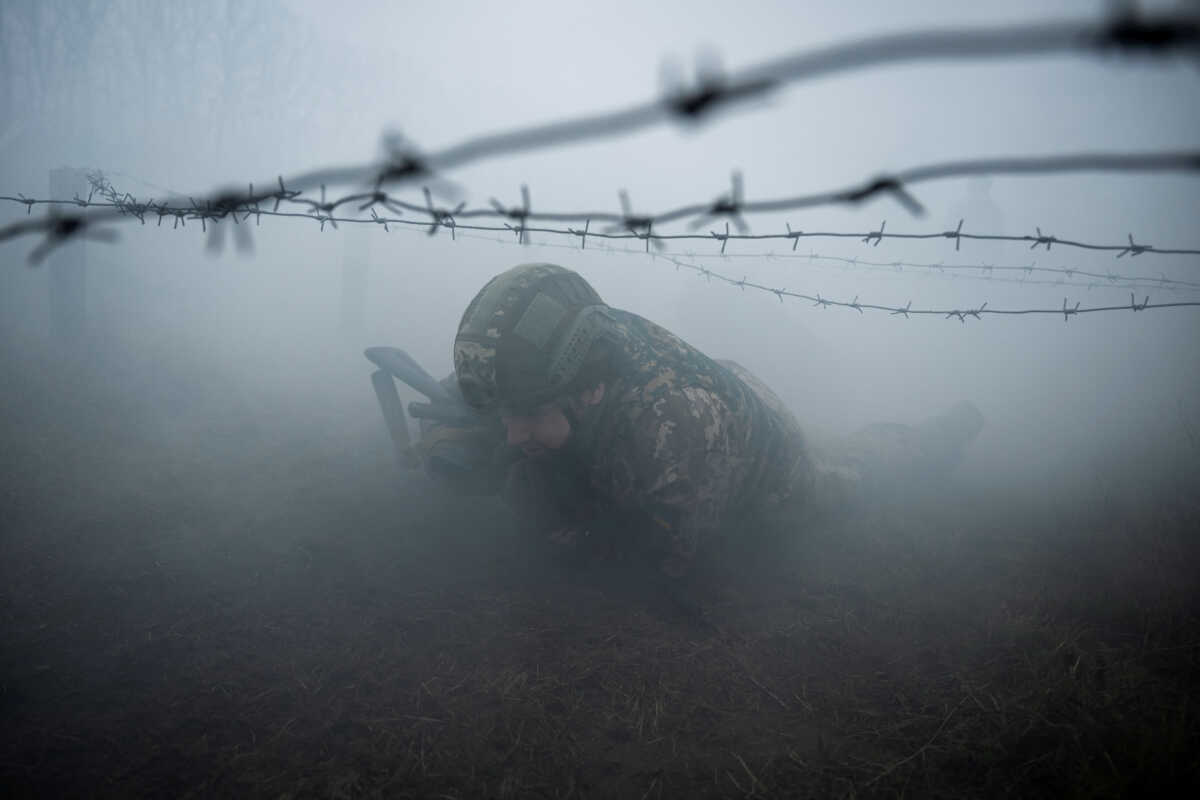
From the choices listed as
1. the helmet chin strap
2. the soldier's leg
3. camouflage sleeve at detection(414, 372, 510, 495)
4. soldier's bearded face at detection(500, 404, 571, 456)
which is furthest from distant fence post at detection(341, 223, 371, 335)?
the soldier's leg

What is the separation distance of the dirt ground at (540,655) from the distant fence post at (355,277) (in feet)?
22.1

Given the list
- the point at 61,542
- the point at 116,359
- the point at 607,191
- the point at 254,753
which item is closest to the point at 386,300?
the point at 116,359

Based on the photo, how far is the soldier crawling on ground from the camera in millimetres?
3309

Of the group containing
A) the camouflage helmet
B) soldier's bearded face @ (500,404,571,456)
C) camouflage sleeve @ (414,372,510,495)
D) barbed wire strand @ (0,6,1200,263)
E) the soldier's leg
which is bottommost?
the soldier's leg

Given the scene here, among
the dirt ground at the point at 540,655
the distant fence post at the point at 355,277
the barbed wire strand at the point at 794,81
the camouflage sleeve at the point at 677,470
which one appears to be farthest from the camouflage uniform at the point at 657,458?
the distant fence post at the point at 355,277

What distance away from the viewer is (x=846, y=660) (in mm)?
3064

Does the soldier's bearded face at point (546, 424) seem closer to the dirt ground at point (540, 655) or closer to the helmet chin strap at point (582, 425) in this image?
the helmet chin strap at point (582, 425)

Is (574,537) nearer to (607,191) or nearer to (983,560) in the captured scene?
(983,560)

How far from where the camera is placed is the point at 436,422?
4.50 metres

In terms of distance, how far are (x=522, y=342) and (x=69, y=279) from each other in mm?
Result: 8328

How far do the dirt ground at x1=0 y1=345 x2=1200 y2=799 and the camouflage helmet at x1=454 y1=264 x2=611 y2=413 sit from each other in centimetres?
156

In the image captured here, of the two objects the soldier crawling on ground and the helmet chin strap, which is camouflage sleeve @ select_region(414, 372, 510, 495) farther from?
the helmet chin strap

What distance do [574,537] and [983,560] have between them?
383 centimetres

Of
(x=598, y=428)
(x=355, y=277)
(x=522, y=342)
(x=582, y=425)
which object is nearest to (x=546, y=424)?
(x=582, y=425)
